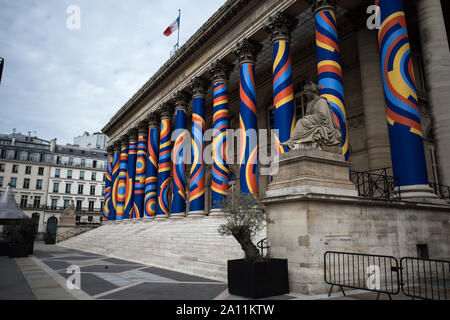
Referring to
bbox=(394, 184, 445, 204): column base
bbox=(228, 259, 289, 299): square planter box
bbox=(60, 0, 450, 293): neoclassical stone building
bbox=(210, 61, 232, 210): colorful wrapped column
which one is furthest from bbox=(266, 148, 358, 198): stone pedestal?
bbox=(210, 61, 232, 210): colorful wrapped column

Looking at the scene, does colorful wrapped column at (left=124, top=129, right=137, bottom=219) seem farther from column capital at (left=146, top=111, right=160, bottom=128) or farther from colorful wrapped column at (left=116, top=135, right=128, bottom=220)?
column capital at (left=146, top=111, right=160, bottom=128)

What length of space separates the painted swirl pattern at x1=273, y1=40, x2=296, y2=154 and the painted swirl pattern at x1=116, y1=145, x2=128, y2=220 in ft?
73.3

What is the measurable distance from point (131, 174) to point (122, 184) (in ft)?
7.68

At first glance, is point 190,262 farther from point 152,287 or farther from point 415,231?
point 415,231

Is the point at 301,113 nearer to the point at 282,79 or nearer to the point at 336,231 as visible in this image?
the point at 282,79

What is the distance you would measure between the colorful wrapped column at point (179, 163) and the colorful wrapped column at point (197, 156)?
2159 millimetres

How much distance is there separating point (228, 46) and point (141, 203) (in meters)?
16.1

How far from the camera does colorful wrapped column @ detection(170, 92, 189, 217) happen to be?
74.3ft

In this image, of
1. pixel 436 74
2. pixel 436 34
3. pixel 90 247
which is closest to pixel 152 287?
pixel 436 74

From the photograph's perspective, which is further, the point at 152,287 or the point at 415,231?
the point at 415,231

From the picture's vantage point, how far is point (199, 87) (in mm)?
22812

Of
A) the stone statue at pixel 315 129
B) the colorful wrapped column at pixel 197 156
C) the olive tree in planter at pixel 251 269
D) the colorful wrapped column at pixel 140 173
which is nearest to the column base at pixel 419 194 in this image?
the stone statue at pixel 315 129

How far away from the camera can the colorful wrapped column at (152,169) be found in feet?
88.4
